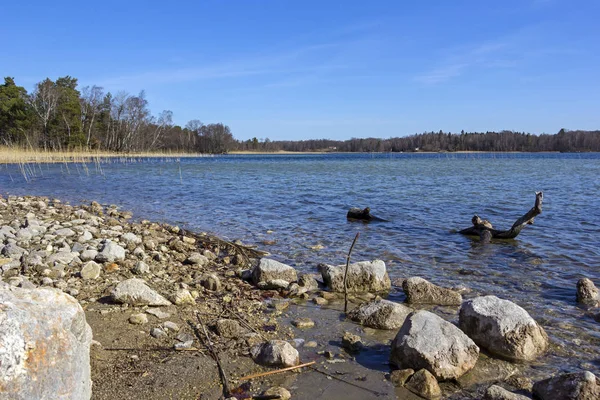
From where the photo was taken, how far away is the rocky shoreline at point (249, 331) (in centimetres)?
359

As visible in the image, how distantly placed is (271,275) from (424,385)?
368cm

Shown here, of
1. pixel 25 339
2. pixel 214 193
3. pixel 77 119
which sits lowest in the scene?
pixel 214 193

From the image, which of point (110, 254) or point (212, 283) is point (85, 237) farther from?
point (212, 283)

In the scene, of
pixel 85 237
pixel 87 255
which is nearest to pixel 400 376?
pixel 87 255

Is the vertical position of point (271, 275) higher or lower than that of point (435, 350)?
lower

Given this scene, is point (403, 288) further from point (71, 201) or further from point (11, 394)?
point (71, 201)

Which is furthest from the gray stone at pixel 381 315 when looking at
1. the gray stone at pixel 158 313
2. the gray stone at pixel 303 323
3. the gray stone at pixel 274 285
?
the gray stone at pixel 158 313

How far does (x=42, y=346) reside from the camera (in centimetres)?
263

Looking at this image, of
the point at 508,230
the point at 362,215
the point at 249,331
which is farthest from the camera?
the point at 362,215

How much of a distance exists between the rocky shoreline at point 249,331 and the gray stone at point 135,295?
0.01 m

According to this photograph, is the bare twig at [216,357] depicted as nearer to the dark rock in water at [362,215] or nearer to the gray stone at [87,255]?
the gray stone at [87,255]

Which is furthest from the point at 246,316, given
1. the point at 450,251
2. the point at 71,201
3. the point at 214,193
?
the point at 214,193

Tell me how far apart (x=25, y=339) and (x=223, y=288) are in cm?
422

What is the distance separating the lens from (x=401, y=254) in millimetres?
9836
